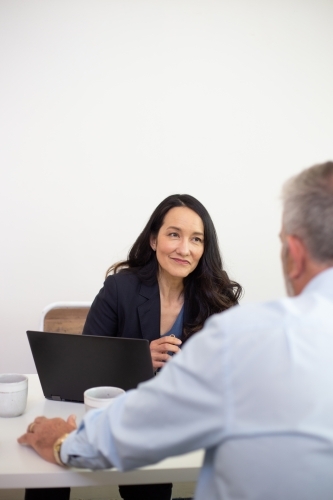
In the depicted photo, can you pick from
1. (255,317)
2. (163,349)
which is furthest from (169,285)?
(255,317)

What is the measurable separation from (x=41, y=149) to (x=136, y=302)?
1276 millimetres

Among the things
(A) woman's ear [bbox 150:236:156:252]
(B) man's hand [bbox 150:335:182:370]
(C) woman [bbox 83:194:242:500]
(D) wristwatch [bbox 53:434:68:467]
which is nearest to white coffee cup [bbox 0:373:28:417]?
(D) wristwatch [bbox 53:434:68:467]

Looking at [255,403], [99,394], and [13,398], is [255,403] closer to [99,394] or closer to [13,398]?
[99,394]

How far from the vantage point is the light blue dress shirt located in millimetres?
743

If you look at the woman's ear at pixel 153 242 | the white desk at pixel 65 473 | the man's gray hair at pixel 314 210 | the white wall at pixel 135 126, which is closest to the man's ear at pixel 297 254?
the man's gray hair at pixel 314 210

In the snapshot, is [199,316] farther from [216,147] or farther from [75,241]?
[216,147]

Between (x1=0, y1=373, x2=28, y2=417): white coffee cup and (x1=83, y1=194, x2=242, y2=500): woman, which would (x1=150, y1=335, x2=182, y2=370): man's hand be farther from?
(x1=0, y1=373, x2=28, y2=417): white coffee cup

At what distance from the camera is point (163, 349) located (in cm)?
172

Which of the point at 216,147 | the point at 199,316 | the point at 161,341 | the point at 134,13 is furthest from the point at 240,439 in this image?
the point at 134,13

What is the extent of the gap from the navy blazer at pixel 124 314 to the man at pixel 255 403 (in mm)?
1123

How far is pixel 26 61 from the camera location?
2.86 m

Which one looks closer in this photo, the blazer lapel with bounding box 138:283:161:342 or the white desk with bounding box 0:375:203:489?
the white desk with bounding box 0:375:203:489

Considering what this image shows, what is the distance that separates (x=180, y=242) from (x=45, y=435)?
1.05m

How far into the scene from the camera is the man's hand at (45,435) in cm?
107
